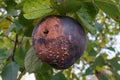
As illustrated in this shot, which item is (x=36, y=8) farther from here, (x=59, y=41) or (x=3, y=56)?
(x=3, y=56)

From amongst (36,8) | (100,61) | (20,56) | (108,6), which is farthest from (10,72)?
(100,61)

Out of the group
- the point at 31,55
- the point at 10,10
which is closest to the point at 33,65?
the point at 31,55

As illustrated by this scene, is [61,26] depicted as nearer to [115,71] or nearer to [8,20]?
[8,20]

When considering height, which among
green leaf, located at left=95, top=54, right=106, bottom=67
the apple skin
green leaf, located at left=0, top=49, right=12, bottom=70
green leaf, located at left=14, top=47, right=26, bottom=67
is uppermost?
the apple skin

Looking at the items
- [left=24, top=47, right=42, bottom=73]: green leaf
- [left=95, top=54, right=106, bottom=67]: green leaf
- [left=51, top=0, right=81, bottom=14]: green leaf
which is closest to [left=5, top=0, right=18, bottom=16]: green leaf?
[left=24, top=47, right=42, bottom=73]: green leaf

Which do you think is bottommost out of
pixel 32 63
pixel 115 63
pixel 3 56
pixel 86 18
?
pixel 115 63

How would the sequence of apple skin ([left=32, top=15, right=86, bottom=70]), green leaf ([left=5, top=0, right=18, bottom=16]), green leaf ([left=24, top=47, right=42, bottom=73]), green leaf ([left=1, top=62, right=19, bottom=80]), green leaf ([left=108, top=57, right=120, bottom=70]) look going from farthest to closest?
green leaf ([left=108, top=57, right=120, bottom=70]) → green leaf ([left=5, top=0, right=18, bottom=16]) → green leaf ([left=1, top=62, right=19, bottom=80]) → green leaf ([left=24, top=47, right=42, bottom=73]) → apple skin ([left=32, top=15, right=86, bottom=70])

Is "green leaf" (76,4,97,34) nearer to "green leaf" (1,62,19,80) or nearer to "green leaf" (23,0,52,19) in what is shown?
"green leaf" (23,0,52,19)
